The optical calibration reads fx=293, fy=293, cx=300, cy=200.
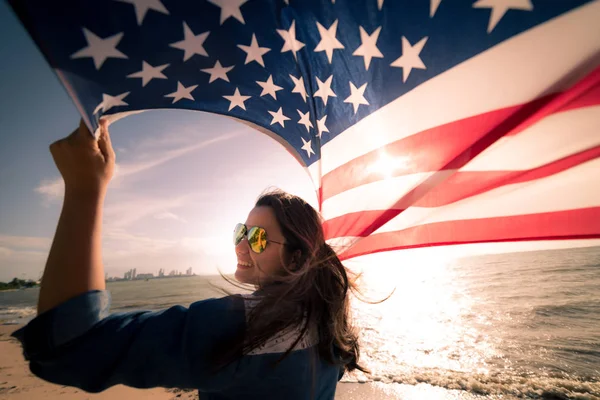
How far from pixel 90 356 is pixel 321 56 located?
166 centimetres

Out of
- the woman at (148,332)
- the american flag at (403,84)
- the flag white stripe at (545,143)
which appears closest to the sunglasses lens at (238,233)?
the woman at (148,332)

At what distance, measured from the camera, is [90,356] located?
0.75m

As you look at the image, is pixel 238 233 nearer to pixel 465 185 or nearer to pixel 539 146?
pixel 465 185

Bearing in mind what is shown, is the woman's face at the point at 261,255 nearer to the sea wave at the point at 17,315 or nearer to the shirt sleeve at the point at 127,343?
the shirt sleeve at the point at 127,343

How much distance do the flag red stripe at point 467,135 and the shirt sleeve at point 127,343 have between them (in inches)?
48.0

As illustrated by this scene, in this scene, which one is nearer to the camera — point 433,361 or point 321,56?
point 321,56

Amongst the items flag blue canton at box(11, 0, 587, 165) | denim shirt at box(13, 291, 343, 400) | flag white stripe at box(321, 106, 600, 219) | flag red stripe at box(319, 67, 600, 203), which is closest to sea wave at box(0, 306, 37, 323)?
flag blue canton at box(11, 0, 587, 165)

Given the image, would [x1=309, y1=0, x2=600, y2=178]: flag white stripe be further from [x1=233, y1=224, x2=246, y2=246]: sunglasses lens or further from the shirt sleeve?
the shirt sleeve

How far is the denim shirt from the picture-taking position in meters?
0.73

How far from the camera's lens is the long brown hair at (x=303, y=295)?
104 cm

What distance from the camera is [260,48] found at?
66.4 inches

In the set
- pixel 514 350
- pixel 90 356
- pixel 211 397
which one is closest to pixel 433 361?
pixel 514 350

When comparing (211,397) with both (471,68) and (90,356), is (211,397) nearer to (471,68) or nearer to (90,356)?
(90,356)

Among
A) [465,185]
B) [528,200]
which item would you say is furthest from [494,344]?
[465,185]
